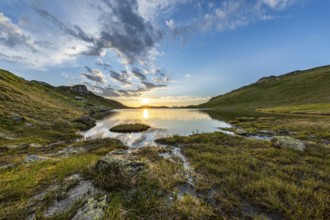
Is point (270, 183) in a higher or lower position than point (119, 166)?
lower

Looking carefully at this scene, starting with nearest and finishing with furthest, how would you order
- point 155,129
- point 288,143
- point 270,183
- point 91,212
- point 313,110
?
point 91,212
point 270,183
point 288,143
point 155,129
point 313,110

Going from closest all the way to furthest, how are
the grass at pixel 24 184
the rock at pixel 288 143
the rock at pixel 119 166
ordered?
the grass at pixel 24 184
the rock at pixel 119 166
the rock at pixel 288 143

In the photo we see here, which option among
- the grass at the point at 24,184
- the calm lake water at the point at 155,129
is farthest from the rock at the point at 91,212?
the calm lake water at the point at 155,129

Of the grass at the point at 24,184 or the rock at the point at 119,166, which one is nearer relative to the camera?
the grass at the point at 24,184

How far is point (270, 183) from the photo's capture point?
9297 mm

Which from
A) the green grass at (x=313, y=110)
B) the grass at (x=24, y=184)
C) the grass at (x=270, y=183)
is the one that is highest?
the grass at (x=24, y=184)

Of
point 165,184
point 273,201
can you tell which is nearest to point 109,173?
point 165,184

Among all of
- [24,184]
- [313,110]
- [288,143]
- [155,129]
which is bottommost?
[313,110]

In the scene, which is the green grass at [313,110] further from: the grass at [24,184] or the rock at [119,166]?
the grass at [24,184]

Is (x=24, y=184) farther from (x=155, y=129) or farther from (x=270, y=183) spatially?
(x=155, y=129)

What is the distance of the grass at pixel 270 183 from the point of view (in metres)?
7.23

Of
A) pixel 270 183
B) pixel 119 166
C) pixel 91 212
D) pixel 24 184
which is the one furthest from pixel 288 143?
pixel 24 184

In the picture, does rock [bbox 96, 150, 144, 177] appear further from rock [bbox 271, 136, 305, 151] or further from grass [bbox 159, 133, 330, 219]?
rock [bbox 271, 136, 305, 151]

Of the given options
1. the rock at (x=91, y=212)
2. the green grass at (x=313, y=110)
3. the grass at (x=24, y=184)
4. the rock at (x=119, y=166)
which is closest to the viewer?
the rock at (x=91, y=212)
